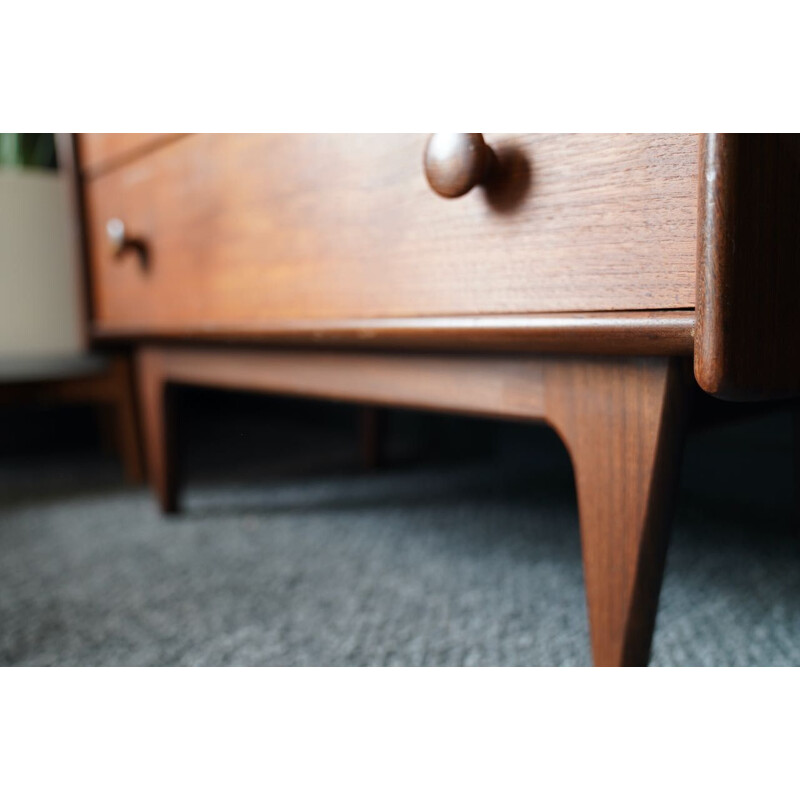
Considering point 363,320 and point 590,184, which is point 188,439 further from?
point 590,184

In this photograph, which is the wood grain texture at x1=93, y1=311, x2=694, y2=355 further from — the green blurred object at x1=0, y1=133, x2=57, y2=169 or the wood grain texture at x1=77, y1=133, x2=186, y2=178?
the green blurred object at x1=0, y1=133, x2=57, y2=169

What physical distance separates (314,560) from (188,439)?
81 centimetres

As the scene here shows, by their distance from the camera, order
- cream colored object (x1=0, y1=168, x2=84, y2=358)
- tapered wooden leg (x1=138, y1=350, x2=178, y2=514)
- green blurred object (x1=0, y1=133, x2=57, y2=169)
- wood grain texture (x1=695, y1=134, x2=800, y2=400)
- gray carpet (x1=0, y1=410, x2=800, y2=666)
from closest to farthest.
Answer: wood grain texture (x1=695, y1=134, x2=800, y2=400)
gray carpet (x1=0, y1=410, x2=800, y2=666)
tapered wooden leg (x1=138, y1=350, x2=178, y2=514)
cream colored object (x1=0, y1=168, x2=84, y2=358)
green blurred object (x1=0, y1=133, x2=57, y2=169)

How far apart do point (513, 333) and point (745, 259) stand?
121 millimetres

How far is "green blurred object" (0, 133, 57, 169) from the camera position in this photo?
122 cm

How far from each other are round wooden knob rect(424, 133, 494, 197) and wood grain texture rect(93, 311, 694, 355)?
0.24 feet

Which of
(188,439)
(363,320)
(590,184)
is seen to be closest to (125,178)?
(363,320)

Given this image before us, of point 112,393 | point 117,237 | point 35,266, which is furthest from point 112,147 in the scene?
point 112,393

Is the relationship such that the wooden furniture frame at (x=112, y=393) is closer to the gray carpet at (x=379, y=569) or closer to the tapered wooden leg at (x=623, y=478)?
the gray carpet at (x=379, y=569)

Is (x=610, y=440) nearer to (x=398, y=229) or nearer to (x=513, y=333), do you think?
(x=513, y=333)

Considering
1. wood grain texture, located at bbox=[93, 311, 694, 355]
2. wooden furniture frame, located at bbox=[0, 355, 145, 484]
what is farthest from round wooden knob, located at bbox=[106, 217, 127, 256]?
wooden furniture frame, located at bbox=[0, 355, 145, 484]

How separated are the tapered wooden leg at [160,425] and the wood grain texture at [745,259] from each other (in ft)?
2.15

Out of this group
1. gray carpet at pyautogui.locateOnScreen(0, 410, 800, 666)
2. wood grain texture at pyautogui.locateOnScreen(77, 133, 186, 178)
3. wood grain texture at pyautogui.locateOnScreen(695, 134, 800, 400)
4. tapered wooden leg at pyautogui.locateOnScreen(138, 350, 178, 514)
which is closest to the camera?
wood grain texture at pyautogui.locateOnScreen(695, 134, 800, 400)
